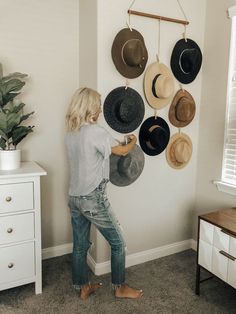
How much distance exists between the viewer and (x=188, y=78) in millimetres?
2613

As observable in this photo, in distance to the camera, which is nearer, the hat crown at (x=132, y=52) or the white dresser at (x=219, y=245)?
the white dresser at (x=219, y=245)

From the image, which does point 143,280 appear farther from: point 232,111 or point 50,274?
point 232,111

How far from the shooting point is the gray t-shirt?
5.96 feet

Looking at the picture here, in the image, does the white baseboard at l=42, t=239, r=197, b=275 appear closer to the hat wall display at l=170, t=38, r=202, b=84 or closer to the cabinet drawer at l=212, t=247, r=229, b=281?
the cabinet drawer at l=212, t=247, r=229, b=281

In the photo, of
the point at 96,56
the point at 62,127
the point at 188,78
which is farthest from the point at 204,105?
the point at 62,127

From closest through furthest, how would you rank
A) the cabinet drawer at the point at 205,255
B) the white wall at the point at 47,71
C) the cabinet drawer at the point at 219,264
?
the cabinet drawer at the point at 219,264 → the cabinet drawer at the point at 205,255 → the white wall at the point at 47,71

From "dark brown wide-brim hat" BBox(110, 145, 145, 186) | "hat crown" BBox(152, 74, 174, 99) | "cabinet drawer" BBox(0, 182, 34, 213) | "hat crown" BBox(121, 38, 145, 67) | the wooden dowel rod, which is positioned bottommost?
"cabinet drawer" BBox(0, 182, 34, 213)

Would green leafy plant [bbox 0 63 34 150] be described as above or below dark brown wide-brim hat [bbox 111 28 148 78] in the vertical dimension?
below

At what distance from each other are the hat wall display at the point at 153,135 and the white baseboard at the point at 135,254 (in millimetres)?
927

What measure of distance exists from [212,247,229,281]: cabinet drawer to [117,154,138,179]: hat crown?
0.87 metres

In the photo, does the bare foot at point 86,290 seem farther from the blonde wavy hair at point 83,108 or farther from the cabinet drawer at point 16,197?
the blonde wavy hair at point 83,108

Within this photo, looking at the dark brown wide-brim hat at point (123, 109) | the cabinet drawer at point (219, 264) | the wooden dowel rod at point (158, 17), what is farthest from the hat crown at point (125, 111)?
the cabinet drawer at point (219, 264)

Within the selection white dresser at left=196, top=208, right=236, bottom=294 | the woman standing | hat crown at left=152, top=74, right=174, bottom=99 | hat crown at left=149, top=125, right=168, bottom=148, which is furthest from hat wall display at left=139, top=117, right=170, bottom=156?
white dresser at left=196, top=208, right=236, bottom=294

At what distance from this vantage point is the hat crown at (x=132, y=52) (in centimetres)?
221
